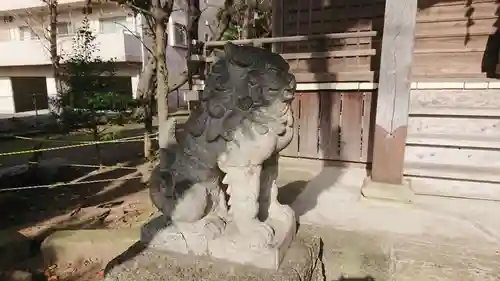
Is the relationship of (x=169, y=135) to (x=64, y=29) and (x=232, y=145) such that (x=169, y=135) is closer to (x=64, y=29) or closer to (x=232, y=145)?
(x=232, y=145)

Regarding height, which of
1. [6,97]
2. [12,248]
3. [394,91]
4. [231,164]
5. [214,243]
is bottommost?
[12,248]

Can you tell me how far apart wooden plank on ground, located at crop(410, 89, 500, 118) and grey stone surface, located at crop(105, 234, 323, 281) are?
2.56 metres

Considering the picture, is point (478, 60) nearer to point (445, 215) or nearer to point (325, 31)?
point (325, 31)

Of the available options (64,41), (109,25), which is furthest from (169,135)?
(109,25)

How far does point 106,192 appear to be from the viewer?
5922 mm

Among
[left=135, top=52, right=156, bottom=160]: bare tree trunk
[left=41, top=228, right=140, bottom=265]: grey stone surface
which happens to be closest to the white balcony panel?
[left=135, top=52, right=156, bottom=160]: bare tree trunk

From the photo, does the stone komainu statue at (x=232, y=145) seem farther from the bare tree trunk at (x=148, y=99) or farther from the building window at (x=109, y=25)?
the building window at (x=109, y=25)

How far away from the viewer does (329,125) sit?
5.49 m

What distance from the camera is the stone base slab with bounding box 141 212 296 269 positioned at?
2232 millimetres

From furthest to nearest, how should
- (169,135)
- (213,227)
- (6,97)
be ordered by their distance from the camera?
(6,97) < (169,135) < (213,227)

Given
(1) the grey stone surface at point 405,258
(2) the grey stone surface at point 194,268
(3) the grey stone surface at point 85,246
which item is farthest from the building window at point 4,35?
(1) the grey stone surface at point 405,258

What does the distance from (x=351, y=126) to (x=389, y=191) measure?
1.61 m

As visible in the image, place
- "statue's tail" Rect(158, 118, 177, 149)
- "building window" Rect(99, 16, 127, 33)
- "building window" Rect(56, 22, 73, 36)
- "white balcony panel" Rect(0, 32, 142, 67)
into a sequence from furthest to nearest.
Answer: "building window" Rect(56, 22, 73, 36) → "building window" Rect(99, 16, 127, 33) → "white balcony panel" Rect(0, 32, 142, 67) → "statue's tail" Rect(158, 118, 177, 149)

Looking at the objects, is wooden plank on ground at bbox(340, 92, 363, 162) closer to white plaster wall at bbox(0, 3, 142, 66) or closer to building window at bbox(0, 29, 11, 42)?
white plaster wall at bbox(0, 3, 142, 66)
